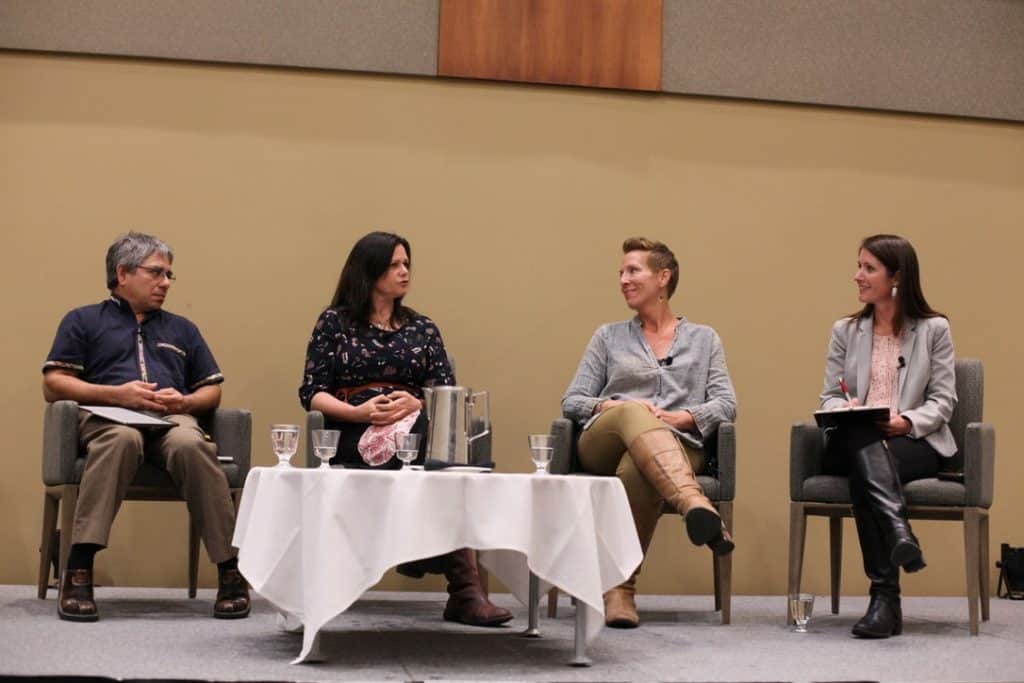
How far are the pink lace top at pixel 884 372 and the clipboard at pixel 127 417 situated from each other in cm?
231

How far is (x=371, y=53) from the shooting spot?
4887 millimetres

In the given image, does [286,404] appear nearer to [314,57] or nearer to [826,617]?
[314,57]

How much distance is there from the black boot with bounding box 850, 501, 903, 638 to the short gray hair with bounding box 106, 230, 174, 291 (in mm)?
2410

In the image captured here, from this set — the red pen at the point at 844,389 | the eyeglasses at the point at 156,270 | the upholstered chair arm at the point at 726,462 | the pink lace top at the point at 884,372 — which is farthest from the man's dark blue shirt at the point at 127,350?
the pink lace top at the point at 884,372

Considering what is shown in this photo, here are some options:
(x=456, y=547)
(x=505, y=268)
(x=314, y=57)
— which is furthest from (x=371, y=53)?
(x=456, y=547)

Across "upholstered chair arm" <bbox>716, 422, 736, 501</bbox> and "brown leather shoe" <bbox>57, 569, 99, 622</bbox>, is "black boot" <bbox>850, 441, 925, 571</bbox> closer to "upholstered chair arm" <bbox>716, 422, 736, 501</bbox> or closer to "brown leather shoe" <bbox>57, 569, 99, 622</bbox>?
"upholstered chair arm" <bbox>716, 422, 736, 501</bbox>

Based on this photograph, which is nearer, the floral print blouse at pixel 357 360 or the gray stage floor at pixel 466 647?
the gray stage floor at pixel 466 647

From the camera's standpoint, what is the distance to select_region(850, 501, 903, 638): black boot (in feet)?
12.1

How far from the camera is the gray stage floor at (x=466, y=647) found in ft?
9.43

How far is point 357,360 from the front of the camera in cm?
421

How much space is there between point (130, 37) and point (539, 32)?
1.58 metres

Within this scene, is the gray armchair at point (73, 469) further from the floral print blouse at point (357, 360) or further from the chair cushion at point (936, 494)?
the chair cushion at point (936, 494)

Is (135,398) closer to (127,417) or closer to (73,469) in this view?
(127,417)

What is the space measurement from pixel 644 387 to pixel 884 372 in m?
0.81
